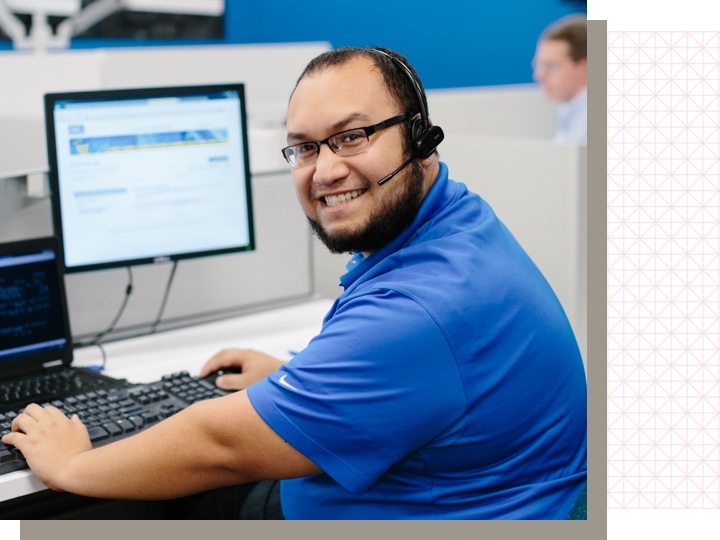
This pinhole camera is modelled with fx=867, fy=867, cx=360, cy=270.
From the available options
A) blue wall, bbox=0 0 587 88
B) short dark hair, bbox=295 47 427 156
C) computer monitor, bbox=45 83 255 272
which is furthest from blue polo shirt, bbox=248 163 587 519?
blue wall, bbox=0 0 587 88

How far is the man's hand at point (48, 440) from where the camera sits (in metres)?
1.00

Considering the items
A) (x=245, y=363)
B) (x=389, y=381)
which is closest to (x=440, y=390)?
(x=389, y=381)

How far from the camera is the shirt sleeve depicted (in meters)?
0.85

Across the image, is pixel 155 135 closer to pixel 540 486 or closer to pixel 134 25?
pixel 540 486

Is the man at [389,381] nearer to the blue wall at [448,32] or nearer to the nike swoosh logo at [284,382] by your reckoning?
the nike swoosh logo at [284,382]

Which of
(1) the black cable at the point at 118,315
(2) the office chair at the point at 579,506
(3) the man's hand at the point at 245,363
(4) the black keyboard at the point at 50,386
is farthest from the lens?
(1) the black cable at the point at 118,315

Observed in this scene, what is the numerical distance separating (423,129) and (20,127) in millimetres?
1209

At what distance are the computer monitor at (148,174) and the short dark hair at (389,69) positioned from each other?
0.53m

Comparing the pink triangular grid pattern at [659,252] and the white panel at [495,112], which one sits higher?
the white panel at [495,112]

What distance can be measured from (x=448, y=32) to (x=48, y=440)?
13.8 ft

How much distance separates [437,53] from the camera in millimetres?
4902

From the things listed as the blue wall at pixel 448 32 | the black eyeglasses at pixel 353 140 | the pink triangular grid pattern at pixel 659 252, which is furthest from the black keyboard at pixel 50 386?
the blue wall at pixel 448 32

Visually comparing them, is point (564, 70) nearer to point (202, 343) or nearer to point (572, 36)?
point (572, 36)

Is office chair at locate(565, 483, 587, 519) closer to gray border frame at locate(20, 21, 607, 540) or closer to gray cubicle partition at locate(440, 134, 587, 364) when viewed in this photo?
gray border frame at locate(20, 21, 607, 540)
